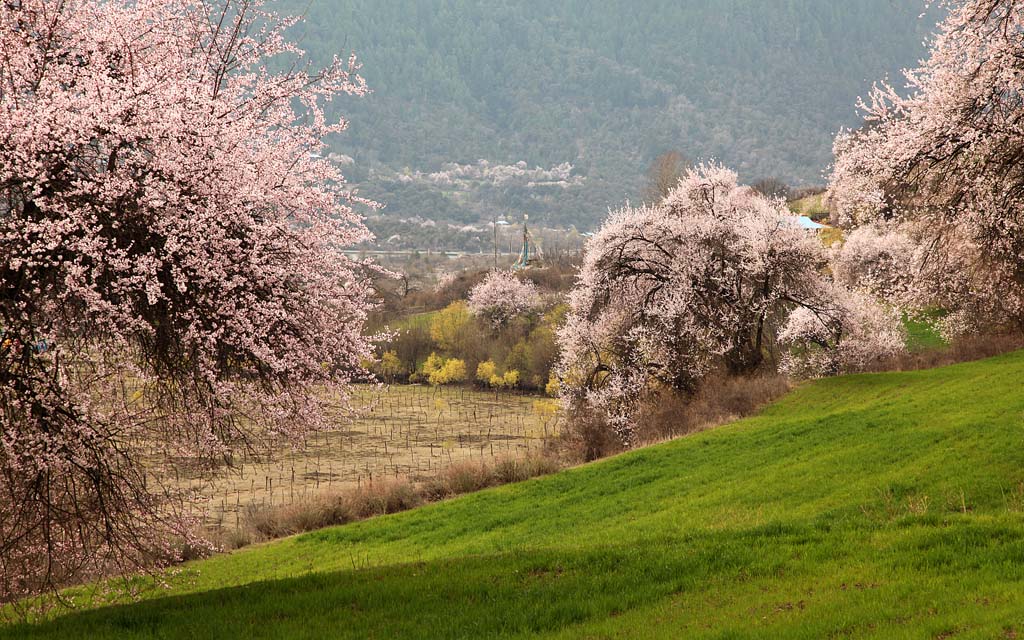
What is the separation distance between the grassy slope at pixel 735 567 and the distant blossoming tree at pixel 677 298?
13826 mm

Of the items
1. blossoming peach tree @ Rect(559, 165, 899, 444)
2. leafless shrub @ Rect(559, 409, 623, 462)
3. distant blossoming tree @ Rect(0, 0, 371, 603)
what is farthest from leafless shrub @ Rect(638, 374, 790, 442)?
distant blossoming tree @ Rect(0, 0, 371, 603)

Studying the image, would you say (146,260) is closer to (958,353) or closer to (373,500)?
(373,500)

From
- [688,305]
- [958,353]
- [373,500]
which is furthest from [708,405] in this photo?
[373,500]

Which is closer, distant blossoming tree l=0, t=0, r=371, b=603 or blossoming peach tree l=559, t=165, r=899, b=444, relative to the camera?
distant blossoming tree l=0, t=0, r=371, b=603

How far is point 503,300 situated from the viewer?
93.1 meters

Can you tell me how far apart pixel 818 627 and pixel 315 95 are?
962cm

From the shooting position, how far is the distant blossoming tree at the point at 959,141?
16.7 metres

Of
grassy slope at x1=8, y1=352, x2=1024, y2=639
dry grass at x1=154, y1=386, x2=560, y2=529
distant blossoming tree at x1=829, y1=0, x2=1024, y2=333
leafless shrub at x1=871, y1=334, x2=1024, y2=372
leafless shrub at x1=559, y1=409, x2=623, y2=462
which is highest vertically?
distant blossoming tree at x1=829, y1=0, x2=1024, y2=333

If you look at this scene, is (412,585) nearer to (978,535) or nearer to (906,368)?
(978,535)

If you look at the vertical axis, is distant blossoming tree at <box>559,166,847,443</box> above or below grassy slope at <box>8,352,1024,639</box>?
above

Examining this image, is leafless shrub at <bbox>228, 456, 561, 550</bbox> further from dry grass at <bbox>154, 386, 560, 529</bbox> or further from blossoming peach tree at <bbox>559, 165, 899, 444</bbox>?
blossoming peach tree at <bbox>559, 165, 899, 444</bbox>

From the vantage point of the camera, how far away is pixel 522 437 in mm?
57938

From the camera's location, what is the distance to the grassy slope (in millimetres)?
9391

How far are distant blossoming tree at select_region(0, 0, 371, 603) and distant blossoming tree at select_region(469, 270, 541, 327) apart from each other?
79427 mm
